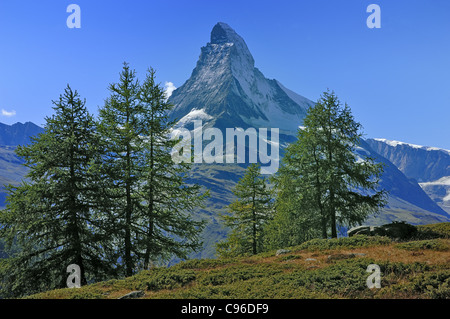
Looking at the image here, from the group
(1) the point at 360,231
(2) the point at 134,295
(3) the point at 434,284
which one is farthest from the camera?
(1) the point at 360,231

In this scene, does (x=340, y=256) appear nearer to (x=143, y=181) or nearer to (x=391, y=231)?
(x=391, y=231)

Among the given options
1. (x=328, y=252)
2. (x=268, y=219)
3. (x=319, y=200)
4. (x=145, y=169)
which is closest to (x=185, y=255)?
(x=145, y=169)

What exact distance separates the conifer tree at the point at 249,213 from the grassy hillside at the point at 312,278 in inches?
524

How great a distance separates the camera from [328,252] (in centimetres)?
1812

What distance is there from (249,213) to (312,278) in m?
20.1

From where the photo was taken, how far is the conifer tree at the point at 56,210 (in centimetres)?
1652

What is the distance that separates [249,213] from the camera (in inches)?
1262

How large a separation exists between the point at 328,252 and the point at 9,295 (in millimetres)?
17723

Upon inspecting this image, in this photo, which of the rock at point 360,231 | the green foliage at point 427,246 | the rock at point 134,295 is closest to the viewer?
the rock at point 134,295

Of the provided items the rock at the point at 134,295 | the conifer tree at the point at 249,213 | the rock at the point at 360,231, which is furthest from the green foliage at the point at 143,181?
the conifer tree at the point at 249,213

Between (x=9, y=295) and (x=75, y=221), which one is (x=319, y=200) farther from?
(x=9, y=295)

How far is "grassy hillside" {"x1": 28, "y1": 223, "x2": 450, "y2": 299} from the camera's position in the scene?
10227mm

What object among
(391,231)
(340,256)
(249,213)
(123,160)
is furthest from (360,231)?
(123,160)

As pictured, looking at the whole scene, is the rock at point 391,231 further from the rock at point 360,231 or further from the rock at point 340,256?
the rock at point 340,256
